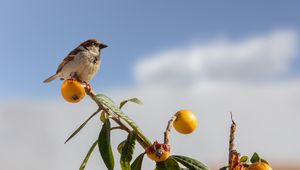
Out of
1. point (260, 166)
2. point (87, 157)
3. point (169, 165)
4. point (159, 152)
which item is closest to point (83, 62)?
point (87, 157)

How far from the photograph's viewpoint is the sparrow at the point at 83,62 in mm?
3770

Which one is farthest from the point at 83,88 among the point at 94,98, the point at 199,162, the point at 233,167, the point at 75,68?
the point at 75,68

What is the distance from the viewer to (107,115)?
2.09m

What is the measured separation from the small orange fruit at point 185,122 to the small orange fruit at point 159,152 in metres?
0.26

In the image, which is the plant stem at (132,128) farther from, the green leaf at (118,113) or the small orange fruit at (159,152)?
the small orange fruit at (159,152)

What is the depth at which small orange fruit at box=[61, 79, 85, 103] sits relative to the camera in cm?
224

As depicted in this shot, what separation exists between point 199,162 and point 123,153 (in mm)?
358

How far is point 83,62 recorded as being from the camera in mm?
3945

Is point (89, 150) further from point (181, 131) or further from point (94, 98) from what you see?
point (181, 131)

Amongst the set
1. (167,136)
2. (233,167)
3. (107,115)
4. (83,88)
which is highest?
(83,88)

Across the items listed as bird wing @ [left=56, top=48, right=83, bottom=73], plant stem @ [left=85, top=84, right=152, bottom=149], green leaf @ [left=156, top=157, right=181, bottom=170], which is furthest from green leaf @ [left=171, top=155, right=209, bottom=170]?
bird wing @ [left=56, top=48, right=83, bottom=73]

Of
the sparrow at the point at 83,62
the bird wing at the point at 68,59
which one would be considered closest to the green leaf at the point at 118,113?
the sparrow at the point at 83,62

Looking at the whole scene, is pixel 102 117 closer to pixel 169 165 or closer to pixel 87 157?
pixel 87 157

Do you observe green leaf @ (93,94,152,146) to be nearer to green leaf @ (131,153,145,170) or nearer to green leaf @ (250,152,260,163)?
green leaf @ (131,153,145,170)
